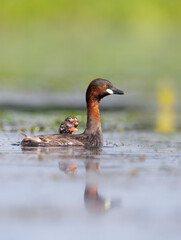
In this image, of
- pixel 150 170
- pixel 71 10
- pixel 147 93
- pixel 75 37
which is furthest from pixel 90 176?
pixel 71 10

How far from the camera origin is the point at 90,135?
621 inches

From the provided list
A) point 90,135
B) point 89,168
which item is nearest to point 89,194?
point 89,168

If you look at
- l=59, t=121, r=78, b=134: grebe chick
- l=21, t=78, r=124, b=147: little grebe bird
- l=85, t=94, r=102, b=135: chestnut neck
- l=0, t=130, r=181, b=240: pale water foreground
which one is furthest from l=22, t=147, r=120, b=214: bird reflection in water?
l=59, t=121, r=78, b=134: grebe chick

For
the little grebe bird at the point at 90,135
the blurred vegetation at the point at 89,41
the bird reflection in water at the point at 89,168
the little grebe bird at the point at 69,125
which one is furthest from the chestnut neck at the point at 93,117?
the blurred vegetation at the point at 89,41

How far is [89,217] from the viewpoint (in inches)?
368

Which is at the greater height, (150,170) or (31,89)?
(31,89)

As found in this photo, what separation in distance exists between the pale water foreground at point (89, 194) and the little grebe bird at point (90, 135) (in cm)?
41

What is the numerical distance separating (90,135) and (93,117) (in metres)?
0.52

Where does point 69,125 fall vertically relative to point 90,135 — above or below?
above

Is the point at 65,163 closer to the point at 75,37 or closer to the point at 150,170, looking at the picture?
the point at 150,170

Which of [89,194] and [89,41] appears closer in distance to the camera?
[89,194]

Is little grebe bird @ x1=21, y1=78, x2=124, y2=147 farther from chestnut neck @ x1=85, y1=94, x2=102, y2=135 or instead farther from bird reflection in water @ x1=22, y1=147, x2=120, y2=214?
bird reflection in water @ x1=22, y1=147, x2=120, y2=214

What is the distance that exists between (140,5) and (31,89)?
22634mm

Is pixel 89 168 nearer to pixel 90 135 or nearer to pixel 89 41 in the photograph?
pixel 90 135
